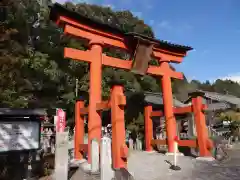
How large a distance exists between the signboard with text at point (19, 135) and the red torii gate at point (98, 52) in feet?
6.29

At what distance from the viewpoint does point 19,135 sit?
760 centimetres

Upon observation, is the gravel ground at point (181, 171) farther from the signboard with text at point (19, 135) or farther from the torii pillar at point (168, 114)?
the signboard with text at point (19, 135)

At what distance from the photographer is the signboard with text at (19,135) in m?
7.33

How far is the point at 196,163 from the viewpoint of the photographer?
9016mm

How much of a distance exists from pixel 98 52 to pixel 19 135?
440 cm

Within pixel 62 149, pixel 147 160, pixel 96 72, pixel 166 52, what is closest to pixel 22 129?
pixel 62 149

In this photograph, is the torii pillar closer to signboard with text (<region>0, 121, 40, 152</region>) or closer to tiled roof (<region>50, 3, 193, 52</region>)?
tiled roof (<region>50, 3, 193, 52</region>)

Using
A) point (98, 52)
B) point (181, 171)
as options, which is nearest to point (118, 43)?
point (98, 52)

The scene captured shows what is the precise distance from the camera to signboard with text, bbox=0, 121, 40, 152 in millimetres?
7332

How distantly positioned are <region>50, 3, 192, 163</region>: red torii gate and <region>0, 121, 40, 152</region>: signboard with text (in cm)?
192

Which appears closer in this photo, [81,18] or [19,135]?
[19,135]

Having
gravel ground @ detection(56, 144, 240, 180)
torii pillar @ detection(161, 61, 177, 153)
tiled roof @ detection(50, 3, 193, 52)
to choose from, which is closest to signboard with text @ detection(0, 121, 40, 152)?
gravel ground @ detection(56, 144, 240, 180)

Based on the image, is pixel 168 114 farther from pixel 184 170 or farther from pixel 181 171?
pixel 181 171

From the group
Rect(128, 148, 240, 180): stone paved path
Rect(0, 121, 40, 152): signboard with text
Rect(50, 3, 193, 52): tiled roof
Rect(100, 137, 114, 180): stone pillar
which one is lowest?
Rect(128, 148, 240, 180): stone paved path
